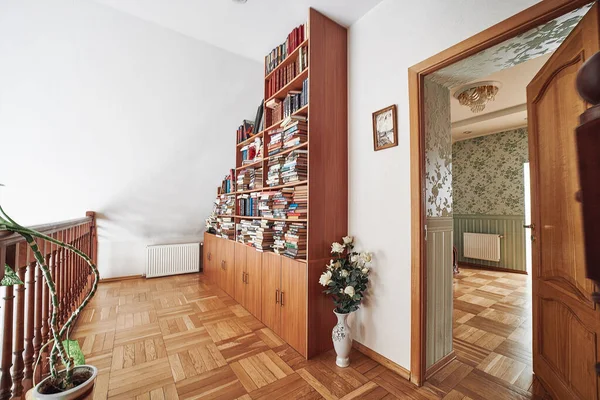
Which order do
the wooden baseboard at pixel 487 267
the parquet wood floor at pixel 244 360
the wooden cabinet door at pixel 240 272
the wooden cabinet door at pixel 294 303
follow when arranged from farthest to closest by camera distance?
the wooden baseboard at pixel 487 267
the wooden cabinet door at pixel 240 272
the wooden cabinet door at pixel 294 303
the parquet wood floor at pixel 244 360

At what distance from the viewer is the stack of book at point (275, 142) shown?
2.37 m

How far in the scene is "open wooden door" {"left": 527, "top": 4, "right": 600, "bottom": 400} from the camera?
1251 mm

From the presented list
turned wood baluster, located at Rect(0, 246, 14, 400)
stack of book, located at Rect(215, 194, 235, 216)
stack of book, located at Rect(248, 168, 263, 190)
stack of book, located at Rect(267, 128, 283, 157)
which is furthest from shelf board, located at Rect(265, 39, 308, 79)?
turned wood baluster, located at Rect(0, 246, 14, 400)

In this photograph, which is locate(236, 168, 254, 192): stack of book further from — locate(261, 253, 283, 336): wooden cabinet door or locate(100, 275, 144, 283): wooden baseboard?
locate(100, 275, 144, 283): wooden baseboard

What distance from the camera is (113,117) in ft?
9.73

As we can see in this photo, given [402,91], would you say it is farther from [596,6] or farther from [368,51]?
[596,6]

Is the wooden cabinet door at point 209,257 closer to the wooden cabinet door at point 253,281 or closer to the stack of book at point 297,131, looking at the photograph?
the wooden cabinet door at point 253,281

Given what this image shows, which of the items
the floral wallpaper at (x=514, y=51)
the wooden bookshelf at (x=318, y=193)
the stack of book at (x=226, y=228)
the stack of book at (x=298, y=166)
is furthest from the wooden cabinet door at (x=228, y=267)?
the floral wallpaper at (x=514, y=51)

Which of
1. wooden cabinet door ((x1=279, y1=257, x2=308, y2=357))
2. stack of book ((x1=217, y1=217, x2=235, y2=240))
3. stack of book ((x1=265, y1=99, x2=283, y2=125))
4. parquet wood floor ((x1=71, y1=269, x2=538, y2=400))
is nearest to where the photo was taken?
parquet wood floor ((x1=71, y1=269, x2=538, y2=400))

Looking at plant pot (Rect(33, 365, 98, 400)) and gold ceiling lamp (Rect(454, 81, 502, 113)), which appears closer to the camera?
plant pot (Rect(33, 365, 98, 400))

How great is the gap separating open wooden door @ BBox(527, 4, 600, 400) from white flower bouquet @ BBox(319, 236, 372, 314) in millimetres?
1053

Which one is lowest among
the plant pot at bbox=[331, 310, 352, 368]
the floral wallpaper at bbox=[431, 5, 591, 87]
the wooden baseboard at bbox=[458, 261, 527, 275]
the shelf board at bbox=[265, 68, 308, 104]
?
Result: the wooden baseboard at bbox=[458, 261, 527, 275]

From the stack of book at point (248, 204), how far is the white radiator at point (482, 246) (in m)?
4.64

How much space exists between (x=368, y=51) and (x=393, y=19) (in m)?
0.26
